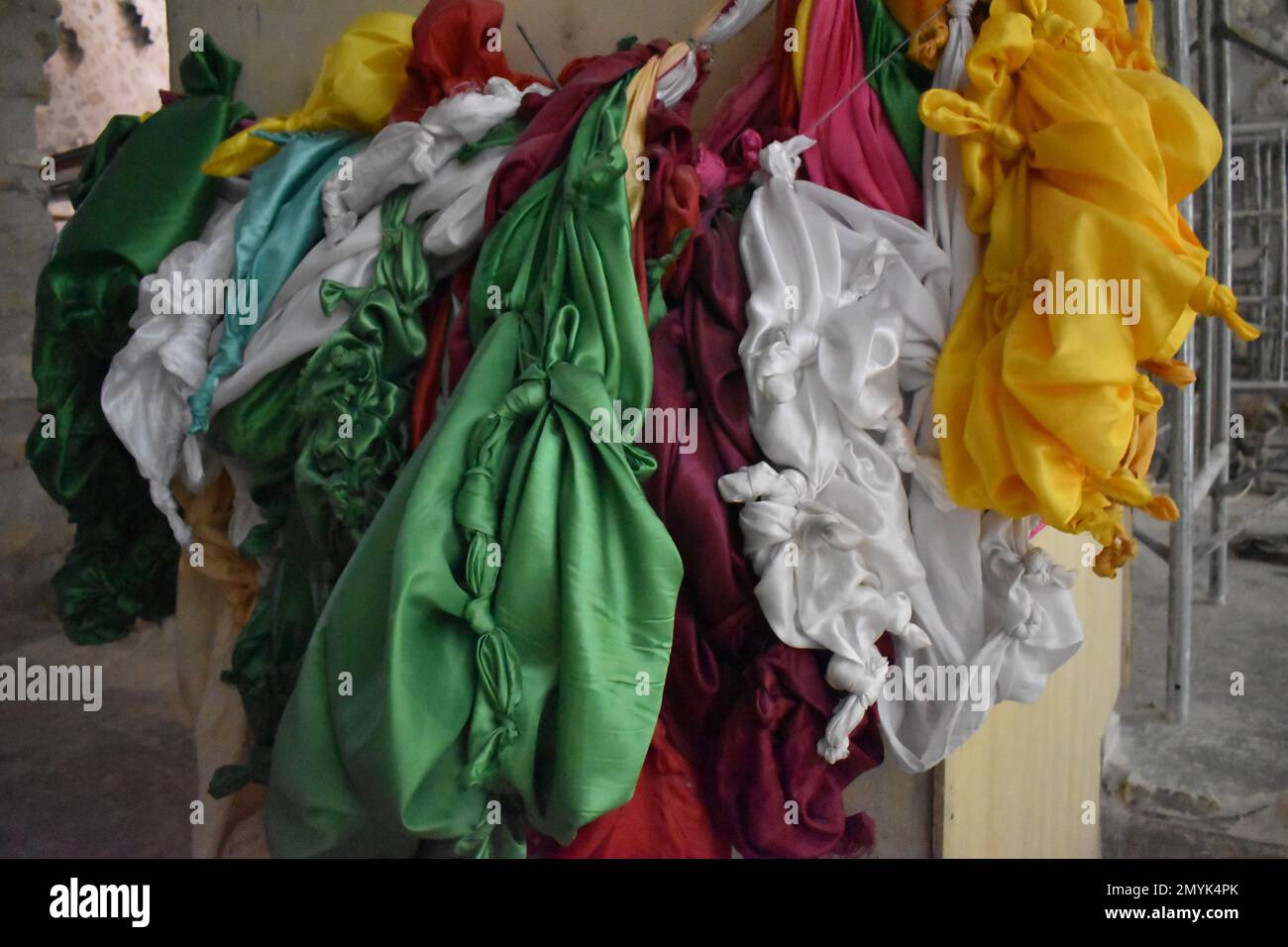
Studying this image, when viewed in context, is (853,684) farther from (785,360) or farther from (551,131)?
(551,131)

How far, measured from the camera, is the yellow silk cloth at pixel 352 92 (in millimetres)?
1050

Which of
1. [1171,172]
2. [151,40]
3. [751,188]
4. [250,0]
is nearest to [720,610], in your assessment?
[751,188]

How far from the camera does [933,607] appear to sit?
83 cm

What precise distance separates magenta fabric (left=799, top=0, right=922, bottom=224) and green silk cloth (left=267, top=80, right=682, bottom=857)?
213 mm

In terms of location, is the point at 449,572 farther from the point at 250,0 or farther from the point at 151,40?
the point at 151,40

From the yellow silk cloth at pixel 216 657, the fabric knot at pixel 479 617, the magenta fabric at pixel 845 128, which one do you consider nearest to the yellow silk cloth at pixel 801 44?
the magenta fabric at pixel 845 128

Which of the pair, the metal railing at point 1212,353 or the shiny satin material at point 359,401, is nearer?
the shiny satin material at point 359,401

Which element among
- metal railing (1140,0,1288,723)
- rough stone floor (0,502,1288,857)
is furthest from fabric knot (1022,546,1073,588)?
rough stone floor (0,502,1288,857)

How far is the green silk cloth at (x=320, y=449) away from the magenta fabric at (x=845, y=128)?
379 millimetres

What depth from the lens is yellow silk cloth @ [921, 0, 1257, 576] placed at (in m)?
0.73

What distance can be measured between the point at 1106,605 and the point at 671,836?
0.99m

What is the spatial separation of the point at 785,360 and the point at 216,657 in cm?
73

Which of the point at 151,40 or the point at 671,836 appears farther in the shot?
the point at 151,40

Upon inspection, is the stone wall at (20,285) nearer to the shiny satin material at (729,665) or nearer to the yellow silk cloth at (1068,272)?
the shiny satin material at (729,665)
